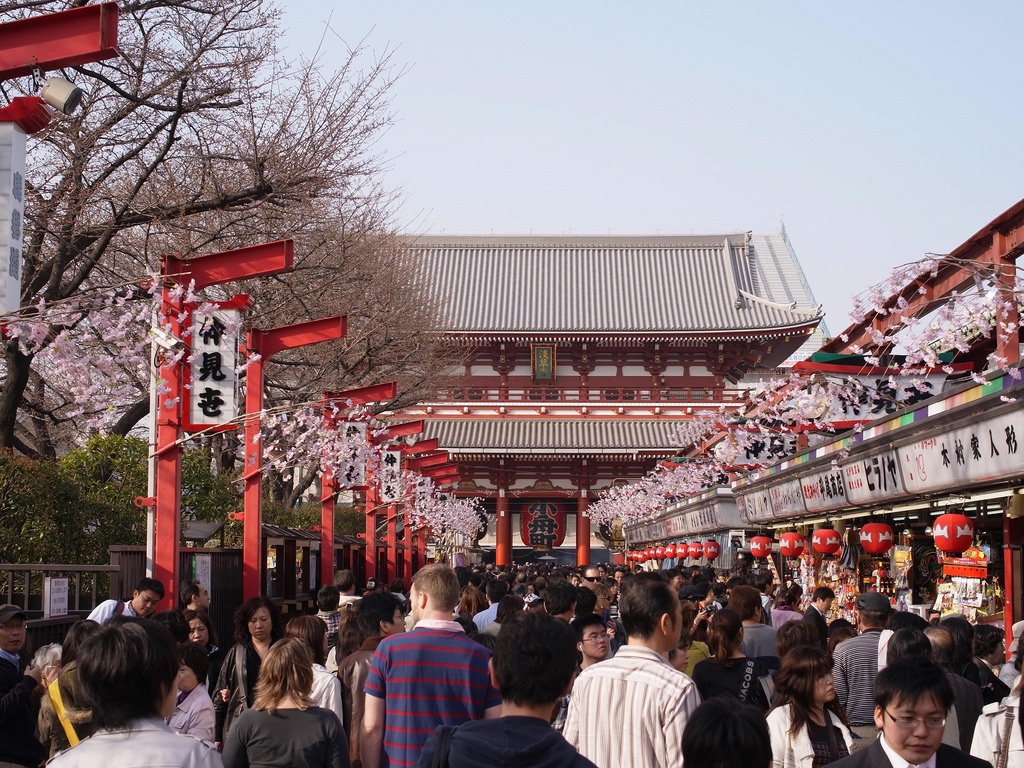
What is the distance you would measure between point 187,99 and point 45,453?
8799 mm

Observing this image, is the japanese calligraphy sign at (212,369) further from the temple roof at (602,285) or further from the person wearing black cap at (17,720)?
the temple roof at (602,285)

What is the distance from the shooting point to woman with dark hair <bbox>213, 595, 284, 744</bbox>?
7.34m

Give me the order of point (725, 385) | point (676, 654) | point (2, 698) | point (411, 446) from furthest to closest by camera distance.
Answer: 1. point (725, 385)
2. point (411, 446)
3. point (676, 654)
4. point (2, 698)

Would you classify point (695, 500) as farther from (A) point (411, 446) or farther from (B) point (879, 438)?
(B) point (879, 438)

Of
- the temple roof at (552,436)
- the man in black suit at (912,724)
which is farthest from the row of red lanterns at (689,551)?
the man in black suit at (912,724)

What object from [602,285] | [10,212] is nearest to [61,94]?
[10,212]

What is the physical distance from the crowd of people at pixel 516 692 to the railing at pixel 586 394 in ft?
116

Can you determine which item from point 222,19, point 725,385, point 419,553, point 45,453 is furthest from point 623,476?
point 222,19

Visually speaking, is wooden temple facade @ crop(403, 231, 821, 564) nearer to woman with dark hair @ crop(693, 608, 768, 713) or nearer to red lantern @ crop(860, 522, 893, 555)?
red lantern @ crop(860, 522, 893, 555)

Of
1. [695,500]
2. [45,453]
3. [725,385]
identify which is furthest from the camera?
[725,385]

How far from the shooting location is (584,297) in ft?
159

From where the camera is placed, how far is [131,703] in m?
3.70

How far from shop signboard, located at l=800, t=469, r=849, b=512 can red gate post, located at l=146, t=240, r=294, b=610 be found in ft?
22.4

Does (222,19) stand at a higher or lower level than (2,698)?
higher
